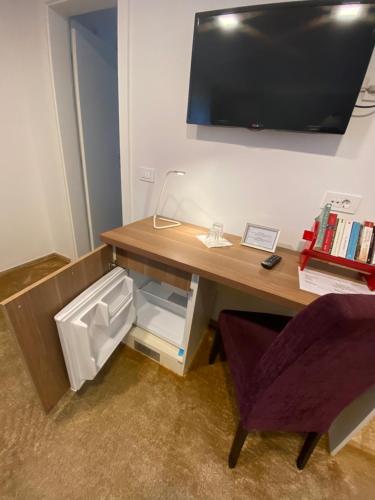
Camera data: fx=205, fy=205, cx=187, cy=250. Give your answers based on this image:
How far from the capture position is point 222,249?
3.42 feet

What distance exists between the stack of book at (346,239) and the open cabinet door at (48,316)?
104 centimetres

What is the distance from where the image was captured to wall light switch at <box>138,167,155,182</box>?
1.39 metres

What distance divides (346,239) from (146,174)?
1.20 m

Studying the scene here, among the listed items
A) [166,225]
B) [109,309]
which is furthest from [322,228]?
[109,309]

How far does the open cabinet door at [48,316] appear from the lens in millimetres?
750

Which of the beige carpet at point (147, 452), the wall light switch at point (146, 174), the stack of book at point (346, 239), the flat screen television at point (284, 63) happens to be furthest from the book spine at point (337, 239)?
the wall light switch at point (146, 174)

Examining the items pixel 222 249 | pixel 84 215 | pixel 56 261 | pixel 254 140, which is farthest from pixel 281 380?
pixel 56 261

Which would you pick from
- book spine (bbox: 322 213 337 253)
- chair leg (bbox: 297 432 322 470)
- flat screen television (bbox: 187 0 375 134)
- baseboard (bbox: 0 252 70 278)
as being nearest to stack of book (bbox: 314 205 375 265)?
book spine (bbox: 322 213 337 253)

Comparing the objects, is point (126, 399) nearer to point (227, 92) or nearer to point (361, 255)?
point (361, 255)

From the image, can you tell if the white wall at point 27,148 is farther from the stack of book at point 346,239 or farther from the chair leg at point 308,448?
the chair leg at point 308,448

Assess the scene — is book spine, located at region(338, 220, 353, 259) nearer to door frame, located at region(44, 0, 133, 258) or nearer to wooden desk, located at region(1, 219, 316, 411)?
wooden desk, located at region(1, 219, 316, 411)

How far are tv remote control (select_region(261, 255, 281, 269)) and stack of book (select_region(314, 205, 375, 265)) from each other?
164 mm

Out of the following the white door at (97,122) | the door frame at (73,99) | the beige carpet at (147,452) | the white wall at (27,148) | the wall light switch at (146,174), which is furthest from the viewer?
the white door at (97,122)

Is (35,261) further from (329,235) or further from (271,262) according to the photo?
(329,235)
